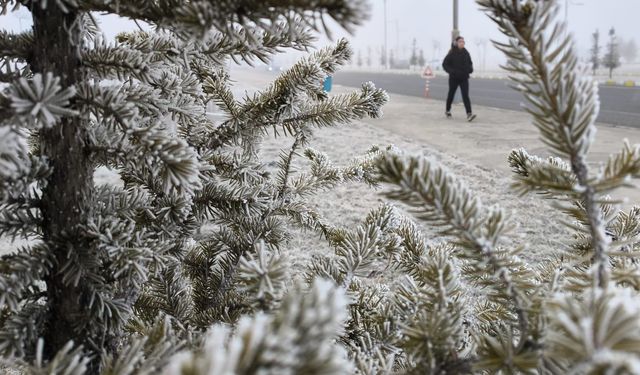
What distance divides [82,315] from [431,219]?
59cm

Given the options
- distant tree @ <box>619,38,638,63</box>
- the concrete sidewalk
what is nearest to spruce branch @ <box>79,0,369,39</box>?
the concrete sidewalk

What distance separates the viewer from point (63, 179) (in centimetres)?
85

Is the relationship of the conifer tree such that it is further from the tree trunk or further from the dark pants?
the dark pants

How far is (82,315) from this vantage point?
0.84m

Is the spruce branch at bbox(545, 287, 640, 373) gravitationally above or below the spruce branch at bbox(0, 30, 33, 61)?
below

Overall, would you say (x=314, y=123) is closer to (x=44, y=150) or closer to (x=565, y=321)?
(x=44, y=150)

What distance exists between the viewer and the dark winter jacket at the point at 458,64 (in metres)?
10.7

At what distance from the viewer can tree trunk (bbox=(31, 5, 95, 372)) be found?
0.81 metres

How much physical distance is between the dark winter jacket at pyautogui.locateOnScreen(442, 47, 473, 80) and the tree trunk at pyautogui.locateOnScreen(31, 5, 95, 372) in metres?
10.6

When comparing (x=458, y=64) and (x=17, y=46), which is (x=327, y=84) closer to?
(x=458, y=64)

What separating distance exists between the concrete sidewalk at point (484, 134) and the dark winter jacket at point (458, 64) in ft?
3.33

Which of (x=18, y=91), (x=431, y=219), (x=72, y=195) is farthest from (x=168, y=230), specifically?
(x=431, y=219)

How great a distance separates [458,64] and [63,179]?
10737 mm

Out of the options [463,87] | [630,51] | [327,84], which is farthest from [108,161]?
[630,51]
